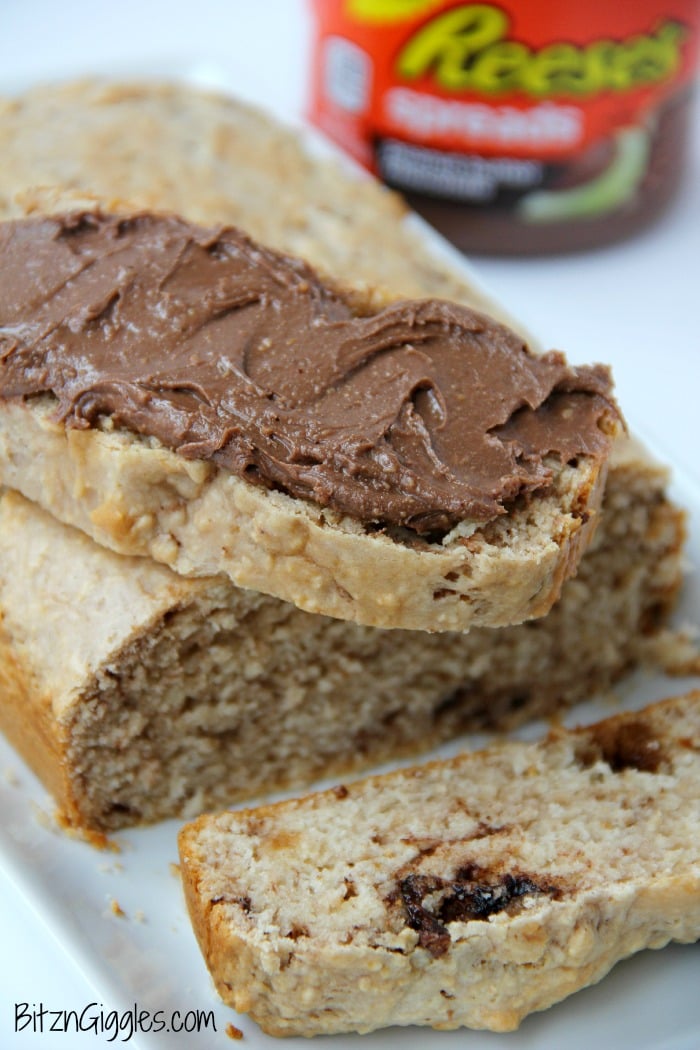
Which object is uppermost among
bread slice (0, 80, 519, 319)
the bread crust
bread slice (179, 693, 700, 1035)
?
bread slice (0, 80, 519, 319)

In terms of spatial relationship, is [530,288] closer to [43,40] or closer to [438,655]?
[438,655]

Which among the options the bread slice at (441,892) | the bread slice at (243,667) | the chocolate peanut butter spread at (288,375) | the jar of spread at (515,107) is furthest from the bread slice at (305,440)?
the jar of spread at (515,107)

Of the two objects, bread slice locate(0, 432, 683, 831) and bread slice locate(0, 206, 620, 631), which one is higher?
bread slice locate(0, 206, 620, 631)

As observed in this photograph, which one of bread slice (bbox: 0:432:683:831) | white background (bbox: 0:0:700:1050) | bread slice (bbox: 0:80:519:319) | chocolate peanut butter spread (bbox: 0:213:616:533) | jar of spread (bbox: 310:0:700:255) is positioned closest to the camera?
chocolate peanut butter spread (bbox: 0:213:616:533)

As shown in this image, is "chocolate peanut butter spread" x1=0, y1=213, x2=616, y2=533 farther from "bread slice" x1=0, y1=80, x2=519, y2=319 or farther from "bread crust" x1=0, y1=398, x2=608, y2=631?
"bread slice" x1=0, y1=80, x2=519, y2=319

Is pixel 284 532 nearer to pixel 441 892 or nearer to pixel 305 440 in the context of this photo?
pixel 305 440

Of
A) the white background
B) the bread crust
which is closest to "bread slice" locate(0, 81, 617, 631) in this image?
the bread crust
